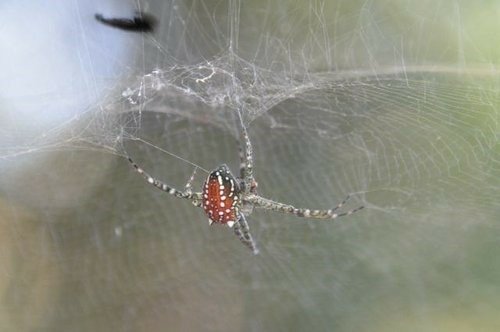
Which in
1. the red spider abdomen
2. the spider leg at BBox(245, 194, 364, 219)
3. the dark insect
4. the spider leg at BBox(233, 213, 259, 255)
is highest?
the dark insect

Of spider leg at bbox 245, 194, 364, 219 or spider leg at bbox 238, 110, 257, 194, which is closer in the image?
spider leg at bbox 238, 110, 257, 194

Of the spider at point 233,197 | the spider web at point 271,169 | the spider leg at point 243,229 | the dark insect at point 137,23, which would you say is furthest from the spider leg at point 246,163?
the dark insect at point 137,23

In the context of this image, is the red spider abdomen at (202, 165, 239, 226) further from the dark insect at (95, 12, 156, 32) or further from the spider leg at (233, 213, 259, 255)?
the dark insect at (95, 12, 156, 32)

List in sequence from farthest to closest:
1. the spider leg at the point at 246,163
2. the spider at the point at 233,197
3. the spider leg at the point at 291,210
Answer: the spider leg at the point at 291,210
the spider at the point at 233,197
the spider leg at the point at 246,163

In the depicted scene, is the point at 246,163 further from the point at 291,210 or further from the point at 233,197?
the point at 291,210

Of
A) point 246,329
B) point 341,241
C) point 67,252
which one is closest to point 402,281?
point 341,241

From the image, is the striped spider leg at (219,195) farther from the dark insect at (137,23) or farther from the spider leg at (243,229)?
the dark insect at (137,23)

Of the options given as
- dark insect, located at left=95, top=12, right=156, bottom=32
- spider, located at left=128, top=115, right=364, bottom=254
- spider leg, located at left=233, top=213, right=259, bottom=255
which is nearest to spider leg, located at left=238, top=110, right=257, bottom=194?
spider, located at left=128, top=115, right=364, bottom=254
